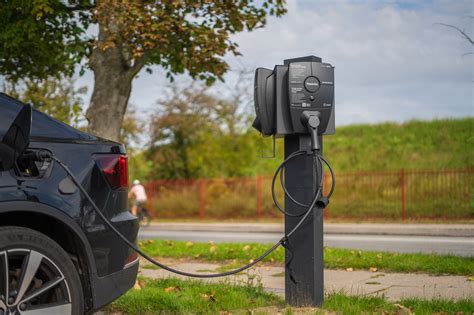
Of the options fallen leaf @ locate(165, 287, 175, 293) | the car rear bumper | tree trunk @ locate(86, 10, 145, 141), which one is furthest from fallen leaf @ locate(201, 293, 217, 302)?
tree trunk @ locate(86, 10, 145, 141)

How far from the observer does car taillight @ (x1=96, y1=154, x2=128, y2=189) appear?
4.25m

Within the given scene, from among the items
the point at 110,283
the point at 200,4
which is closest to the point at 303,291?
the point at 110,283

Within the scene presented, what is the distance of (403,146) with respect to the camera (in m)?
29.6

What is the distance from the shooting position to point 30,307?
3.73 m

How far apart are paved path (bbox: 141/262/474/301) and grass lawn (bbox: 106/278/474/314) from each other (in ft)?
1.23

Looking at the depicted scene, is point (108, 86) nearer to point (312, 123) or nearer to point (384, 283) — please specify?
point (384, 283)

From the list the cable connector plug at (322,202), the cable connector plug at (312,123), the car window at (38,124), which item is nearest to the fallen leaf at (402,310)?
the cable connector plug at (322,202)

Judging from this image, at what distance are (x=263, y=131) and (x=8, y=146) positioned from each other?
7.33ft

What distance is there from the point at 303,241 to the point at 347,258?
3891 mm

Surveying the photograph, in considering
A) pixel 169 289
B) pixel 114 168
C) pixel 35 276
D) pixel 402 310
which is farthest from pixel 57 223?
pixel 402 310

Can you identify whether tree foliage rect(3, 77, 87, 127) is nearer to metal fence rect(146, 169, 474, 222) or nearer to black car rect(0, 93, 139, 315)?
metal fence rect(146, 169, 474, 222)

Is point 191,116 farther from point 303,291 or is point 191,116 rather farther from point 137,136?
point 303,291

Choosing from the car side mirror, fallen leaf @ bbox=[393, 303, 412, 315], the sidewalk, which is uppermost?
the car side mirror

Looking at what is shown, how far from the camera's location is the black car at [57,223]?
146 inches
